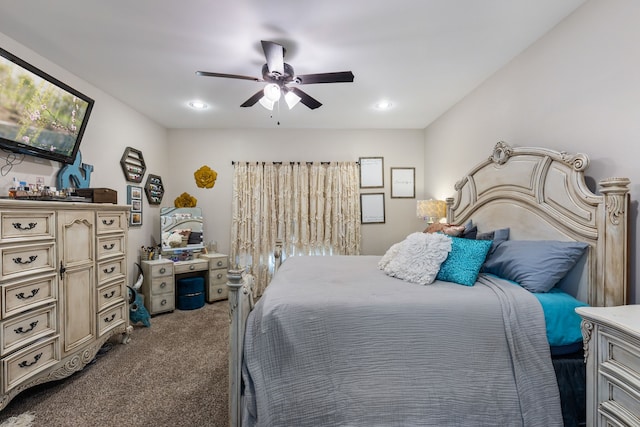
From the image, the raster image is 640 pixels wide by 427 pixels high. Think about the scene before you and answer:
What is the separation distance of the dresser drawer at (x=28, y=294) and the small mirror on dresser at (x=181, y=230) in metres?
1.80

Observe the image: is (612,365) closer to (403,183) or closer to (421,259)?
(421,259)

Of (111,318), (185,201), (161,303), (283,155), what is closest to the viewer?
(111,318)

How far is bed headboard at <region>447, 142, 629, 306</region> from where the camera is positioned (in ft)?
4.80

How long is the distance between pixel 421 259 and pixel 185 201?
3.48m

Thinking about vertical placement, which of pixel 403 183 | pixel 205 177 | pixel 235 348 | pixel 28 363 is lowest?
pixel 28 363

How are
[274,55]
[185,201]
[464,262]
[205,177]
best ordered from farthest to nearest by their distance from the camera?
1. [205,177]
2. [185,201]
3. [274,55]
4. [464,262]

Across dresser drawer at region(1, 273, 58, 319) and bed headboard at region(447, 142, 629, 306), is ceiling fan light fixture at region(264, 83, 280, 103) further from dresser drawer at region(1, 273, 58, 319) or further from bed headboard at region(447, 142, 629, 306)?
dresser drawer at region(1, 273, 58, 319)

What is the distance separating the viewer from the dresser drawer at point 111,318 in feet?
7.41

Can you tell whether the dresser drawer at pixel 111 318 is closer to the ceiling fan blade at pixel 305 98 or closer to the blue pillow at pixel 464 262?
the ceiling fan blade at pixel 305 98

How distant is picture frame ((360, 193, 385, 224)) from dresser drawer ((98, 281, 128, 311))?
3160 mm

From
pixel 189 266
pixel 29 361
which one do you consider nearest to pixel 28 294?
pixel 29 361

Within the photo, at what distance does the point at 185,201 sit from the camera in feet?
13.1

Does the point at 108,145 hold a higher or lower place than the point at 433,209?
higher

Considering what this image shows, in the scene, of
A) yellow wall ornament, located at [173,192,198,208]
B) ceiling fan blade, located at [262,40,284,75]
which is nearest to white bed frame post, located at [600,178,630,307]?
ceiling fan blade, located at [262,40,284,75]
